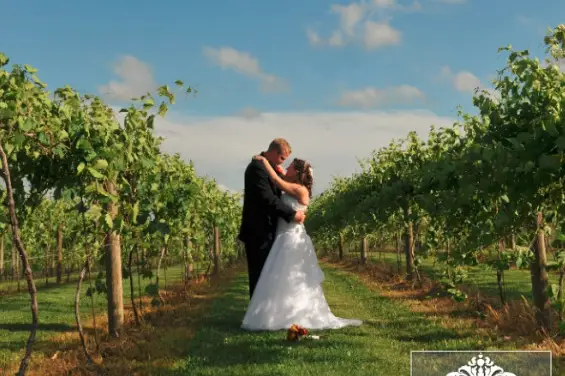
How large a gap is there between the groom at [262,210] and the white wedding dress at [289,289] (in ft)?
0.47

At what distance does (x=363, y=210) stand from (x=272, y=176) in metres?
3.78

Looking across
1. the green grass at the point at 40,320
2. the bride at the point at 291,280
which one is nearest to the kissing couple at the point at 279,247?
the bride at the point at 291,280

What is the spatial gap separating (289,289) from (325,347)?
132cm

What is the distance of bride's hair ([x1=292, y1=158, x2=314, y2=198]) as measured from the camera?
838cm

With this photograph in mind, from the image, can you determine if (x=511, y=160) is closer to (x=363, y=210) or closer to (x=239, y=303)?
(x=363, y=210)

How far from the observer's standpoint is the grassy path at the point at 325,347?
20.2 feet

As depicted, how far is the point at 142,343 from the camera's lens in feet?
27.0

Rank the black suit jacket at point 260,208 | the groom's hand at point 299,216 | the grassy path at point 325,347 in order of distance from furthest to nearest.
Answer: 1. the groom's hand at point 299,216
2. the black suit jacket at point 260,208
3. the grassy path at point 325,347

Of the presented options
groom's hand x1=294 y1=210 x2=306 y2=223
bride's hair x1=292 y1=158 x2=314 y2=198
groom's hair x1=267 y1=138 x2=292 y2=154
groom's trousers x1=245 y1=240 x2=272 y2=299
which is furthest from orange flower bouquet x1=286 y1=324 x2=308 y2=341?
groom's hair x1=267 y1=138 x2=292 y2=154

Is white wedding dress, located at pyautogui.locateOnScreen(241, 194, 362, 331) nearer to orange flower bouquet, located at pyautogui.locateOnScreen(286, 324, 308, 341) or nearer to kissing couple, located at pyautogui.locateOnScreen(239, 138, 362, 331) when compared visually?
kissing couple, located at pyautogui.locateOnScreen(239, 138, 362, 331)

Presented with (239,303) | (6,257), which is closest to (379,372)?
(239,303)

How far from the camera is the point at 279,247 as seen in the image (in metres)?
8.31

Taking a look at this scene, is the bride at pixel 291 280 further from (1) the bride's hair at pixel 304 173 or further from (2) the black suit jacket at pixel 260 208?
(2) the black suit jacket at pixel 260 208

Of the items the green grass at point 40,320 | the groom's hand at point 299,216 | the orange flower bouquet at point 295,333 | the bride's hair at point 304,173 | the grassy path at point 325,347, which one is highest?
the bride's hair at point 304,173
